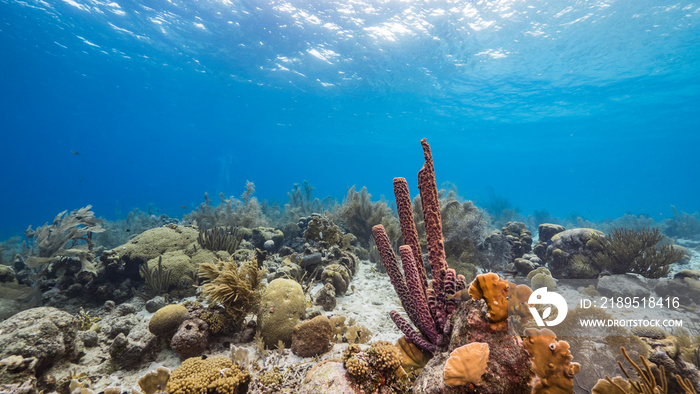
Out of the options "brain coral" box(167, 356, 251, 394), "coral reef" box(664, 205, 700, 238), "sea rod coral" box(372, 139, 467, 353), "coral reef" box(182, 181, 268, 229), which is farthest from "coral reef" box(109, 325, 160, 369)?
"coral reef" box(664, 205, 700, 238)

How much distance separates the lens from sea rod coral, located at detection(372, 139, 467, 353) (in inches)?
99.7

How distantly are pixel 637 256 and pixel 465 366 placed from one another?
819cm

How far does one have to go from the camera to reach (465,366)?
1.70m

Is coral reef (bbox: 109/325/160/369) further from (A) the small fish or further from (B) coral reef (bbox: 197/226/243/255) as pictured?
(A) the small fish

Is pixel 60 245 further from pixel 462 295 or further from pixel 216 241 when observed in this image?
pixel 462 295

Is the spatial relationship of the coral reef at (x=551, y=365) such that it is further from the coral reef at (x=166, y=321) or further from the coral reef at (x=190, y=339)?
the coral reef at (x=166, y=321)

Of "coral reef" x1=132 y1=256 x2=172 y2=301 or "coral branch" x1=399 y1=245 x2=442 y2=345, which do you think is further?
"coral reef" x1=132 y1=256 x2=172 y2=301

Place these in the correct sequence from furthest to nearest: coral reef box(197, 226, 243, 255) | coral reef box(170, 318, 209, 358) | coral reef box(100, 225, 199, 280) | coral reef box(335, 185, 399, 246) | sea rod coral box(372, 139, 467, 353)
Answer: coral reef box(335, 185, 399, 246) → coral reef box(197, 226, 243, 255) → coral reef box(100, 225, 199, 280) → coral reef box(170, 318, 209, 358) → sea rod coral box(372, 139, 467, 353)

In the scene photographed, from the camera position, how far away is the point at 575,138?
53.9 metres

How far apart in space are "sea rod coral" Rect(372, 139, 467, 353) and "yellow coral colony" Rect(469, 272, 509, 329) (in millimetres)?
522

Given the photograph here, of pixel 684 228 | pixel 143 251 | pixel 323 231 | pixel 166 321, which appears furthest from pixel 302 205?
pixel 684 228

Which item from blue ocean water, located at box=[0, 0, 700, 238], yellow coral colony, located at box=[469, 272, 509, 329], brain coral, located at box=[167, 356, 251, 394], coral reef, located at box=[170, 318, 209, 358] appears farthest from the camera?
blue ocean water, located at box=[0, 0, 700, 238]

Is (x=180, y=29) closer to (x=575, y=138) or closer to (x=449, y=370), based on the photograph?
(x=449, y=370)

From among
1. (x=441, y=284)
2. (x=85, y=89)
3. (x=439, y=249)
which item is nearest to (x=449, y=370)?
(x=441, y=284)
